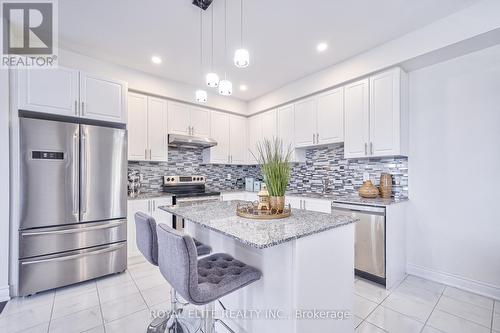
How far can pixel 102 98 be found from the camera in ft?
9.26

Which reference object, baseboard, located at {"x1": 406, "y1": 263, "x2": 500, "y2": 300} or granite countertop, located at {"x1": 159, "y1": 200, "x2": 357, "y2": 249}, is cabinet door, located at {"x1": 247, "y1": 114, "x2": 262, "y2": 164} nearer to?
granite countertop, located at {"x1": 159, "y1": 200, "x2": 357, "y2": 249}

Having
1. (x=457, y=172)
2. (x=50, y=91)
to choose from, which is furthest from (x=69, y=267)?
(x=457, y=172)

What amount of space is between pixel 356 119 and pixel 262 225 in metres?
2.39

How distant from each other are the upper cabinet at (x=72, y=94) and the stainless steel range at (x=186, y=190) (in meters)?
1.34

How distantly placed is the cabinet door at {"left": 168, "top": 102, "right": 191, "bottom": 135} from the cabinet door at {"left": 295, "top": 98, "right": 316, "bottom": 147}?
1.90 meters

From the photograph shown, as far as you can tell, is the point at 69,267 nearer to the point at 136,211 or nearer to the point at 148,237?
the point at 136,211

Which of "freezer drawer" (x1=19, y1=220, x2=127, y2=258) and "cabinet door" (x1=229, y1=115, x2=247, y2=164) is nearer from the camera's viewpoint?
"freezer drawer" (x1=19, y1=220, x2=127, y2=258)

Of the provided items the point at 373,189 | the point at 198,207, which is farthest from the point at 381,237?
the point at 198,207

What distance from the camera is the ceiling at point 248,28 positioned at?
2166 mm

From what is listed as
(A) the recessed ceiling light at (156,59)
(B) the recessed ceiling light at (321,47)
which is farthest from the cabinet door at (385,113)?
(A) the recessed ceiling light at (156,59)

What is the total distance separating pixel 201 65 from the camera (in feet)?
11.0

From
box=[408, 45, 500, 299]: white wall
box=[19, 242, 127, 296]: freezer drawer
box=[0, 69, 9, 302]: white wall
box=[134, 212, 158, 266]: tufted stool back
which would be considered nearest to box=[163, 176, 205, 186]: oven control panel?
box=[19, 242, 127, 296]: freezer drawer

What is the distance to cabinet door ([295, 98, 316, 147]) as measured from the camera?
372cm

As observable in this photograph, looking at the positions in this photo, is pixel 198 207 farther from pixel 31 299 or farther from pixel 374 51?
pixel 374 51
